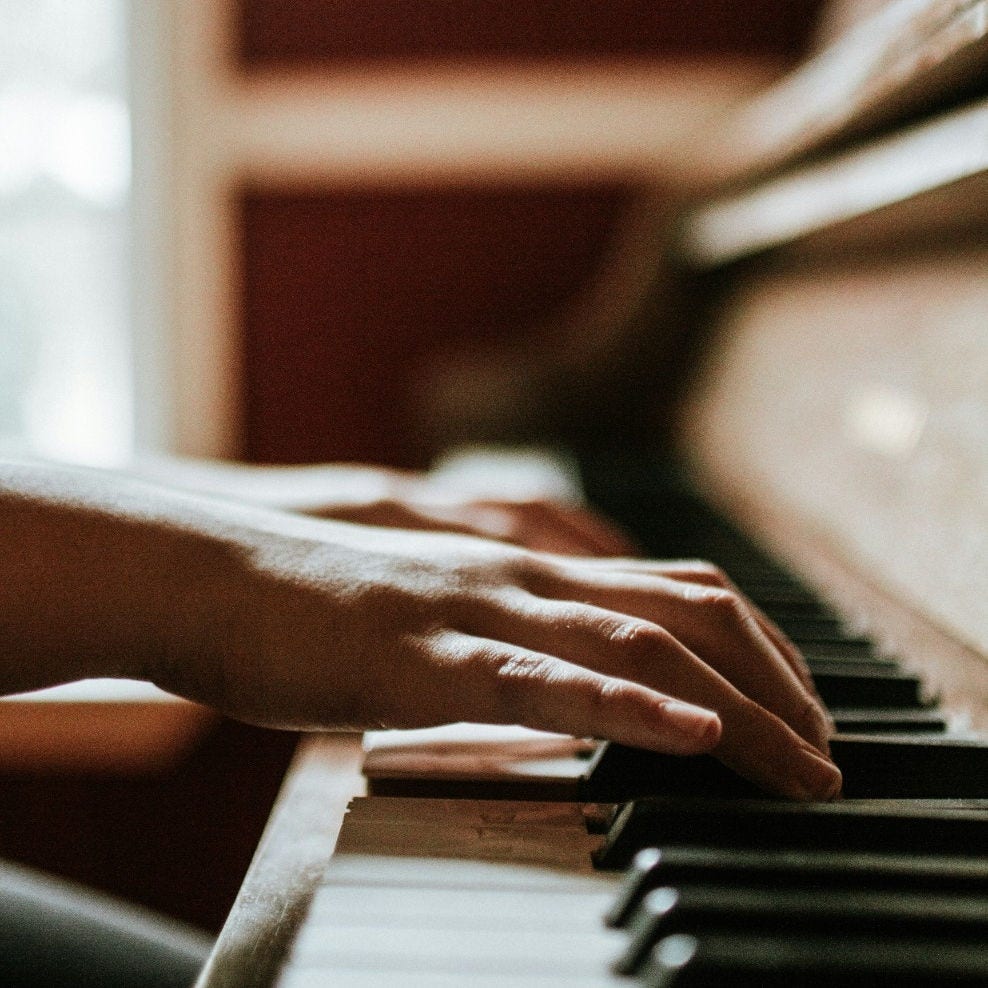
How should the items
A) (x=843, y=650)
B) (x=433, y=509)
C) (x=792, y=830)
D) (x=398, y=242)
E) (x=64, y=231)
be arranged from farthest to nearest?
(x=64, y=231), (x=398, y=242), (x=433, y=509), (x=843, y=650), (x=792, y=830)

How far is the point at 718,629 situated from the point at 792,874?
15 centimetres

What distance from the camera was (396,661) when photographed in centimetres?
51

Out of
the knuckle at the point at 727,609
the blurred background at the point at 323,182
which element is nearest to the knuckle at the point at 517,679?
the knuckle at the point at 727,609

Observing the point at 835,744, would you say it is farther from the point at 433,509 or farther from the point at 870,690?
the point at 433,509

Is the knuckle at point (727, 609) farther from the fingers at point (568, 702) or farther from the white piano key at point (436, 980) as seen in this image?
the white piano key at point (436, 980)

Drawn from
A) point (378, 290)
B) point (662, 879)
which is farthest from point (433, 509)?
point (378, 290)

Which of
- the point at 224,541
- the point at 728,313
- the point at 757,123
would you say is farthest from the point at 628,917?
the point at 728,313

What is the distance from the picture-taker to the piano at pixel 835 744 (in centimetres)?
39

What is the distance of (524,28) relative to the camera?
2.44m

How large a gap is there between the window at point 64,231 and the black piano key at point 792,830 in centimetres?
245

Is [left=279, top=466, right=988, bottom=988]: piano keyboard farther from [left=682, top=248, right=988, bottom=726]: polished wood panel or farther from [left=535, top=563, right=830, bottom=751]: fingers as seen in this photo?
[left=682, top=248, right=988, bottom=726]: polished wood panel

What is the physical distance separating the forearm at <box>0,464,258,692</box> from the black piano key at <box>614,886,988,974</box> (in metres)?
0.26

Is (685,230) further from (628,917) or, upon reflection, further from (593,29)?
(628,917)

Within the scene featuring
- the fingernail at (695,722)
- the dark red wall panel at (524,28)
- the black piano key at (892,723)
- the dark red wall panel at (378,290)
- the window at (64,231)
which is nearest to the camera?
the fingernail at (695,722)
